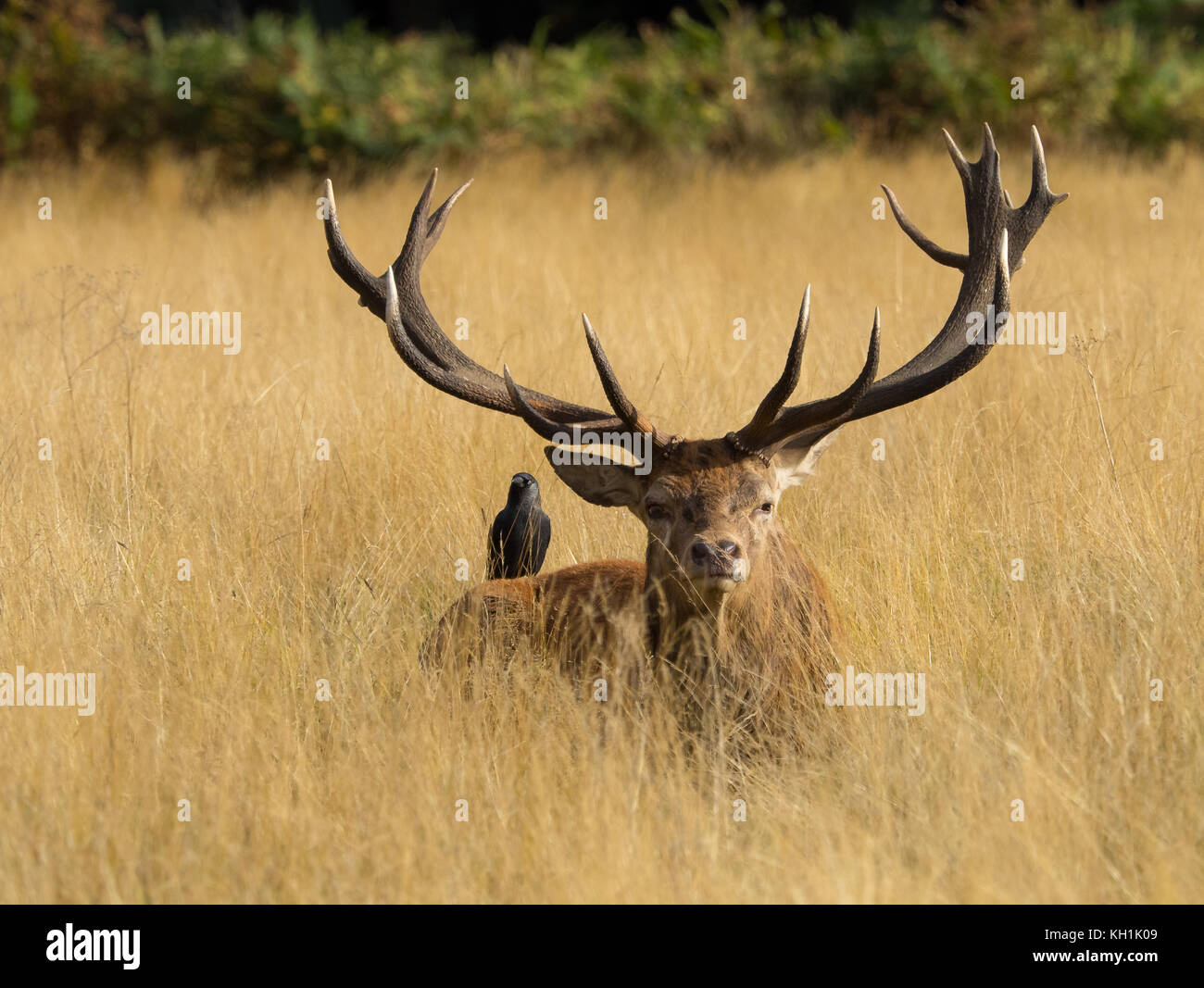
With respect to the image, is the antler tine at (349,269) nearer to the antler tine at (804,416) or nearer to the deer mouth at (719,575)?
the antler tine at (804,416)

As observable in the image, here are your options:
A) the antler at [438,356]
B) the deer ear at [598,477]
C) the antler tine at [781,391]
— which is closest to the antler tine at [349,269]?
the antler at [438,356]

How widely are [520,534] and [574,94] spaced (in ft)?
33.3

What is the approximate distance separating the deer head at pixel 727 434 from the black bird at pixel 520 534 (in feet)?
1.66

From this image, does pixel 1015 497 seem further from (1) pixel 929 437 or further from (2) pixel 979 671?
(2) pixel 979 671

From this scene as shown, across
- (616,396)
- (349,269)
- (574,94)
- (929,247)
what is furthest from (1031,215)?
(574,94)

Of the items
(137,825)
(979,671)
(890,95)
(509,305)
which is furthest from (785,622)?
(890,95)

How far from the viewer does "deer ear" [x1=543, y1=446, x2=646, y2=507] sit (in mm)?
4762

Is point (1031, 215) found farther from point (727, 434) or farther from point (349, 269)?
point (349, 269)

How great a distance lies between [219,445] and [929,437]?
2945 millimetres

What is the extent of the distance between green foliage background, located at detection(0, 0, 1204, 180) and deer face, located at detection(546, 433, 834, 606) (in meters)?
9.40

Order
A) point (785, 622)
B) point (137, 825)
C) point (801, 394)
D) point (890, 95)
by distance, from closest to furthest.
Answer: point (137, 825) < point (785, 622) < point (801, 394) < point (890, 95)

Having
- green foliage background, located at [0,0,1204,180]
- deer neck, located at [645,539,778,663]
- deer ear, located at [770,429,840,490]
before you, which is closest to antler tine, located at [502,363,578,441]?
deer neck, located at [645,539,778,663]

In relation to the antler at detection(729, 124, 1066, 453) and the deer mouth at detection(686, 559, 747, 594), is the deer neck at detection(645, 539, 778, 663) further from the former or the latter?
the antler at detection(729, 124, 1066, 453)

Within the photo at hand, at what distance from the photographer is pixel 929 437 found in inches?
252
